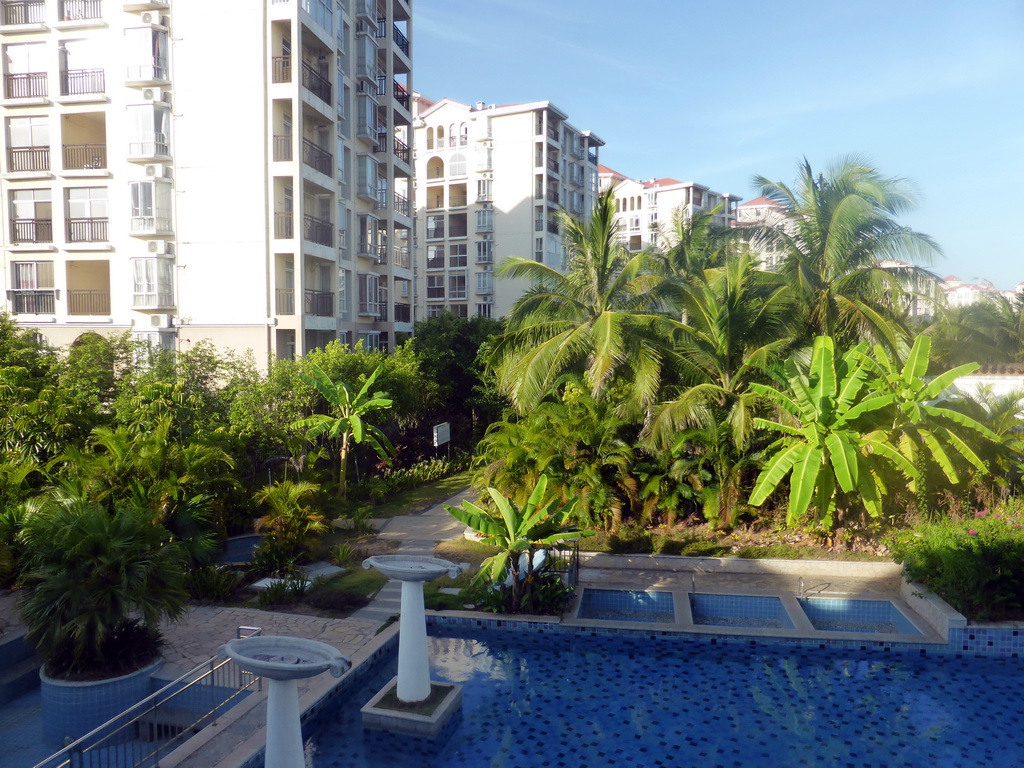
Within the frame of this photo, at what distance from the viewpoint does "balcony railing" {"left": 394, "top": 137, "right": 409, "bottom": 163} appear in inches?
1415

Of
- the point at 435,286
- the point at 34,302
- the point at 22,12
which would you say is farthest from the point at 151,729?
the point at 435,286

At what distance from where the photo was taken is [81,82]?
87.5ft

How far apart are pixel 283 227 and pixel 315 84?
18.6 ft

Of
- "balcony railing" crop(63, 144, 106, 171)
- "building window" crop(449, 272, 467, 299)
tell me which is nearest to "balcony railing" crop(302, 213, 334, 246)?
"balcony railing" crop(63, 144, 106, 171)

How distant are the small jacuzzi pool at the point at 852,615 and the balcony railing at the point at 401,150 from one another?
29.1m

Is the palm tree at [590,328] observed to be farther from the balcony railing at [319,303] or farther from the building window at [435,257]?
the building window at [435,257]

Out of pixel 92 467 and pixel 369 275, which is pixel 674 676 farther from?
pixel 369 275

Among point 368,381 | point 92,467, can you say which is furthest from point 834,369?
point 92,467

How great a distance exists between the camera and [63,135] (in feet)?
88.9

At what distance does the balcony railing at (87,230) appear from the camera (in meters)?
26.9

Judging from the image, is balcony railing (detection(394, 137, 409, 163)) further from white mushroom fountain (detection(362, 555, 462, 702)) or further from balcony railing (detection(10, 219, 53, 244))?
white mushroom fountain (detection(362, 555, 462, 702))

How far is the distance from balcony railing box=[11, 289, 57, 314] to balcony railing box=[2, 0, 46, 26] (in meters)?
9.63

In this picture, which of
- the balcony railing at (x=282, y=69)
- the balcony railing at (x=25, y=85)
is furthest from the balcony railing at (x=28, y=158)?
the balcony railing at (x=282, y=69)

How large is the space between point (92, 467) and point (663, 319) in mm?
11436
